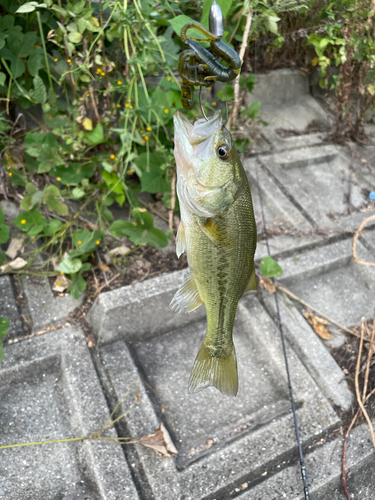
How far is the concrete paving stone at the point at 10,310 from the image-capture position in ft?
7.22

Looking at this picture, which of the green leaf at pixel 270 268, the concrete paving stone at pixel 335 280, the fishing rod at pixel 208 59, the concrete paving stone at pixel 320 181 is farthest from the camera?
the concrete paving stone at pixel 320 181

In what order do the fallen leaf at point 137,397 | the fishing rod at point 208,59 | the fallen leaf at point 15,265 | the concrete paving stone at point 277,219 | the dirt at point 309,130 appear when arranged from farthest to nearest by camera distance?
1. the dirt at point 309,130
2. the concrete paving stone at point 277,219
3. the fallen leaf at point 15,265
4. the fallen leaf at point 137,397
5. the fishing rod at point 208,59

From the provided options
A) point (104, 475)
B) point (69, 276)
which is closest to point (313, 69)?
point (69, 276)

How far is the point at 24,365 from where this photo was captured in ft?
6.66

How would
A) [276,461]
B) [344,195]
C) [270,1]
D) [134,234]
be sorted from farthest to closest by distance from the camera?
1. [344,195]
2. [270,1]
3. [134,234]
4. [276,461]

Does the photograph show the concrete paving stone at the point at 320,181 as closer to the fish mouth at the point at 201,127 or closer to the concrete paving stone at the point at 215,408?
the concrete paving stone at the point at 215,408

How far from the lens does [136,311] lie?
2.26 m

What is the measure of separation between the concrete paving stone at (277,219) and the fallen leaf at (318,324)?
49 centimetres

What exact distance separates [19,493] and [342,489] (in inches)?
62.0

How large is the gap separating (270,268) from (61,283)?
1.35 m

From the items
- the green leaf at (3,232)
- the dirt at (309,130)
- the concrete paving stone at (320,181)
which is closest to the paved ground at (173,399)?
the green leaf at (3,232)

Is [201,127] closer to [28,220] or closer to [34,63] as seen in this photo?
[28,220]

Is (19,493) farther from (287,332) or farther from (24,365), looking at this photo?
(287,332)

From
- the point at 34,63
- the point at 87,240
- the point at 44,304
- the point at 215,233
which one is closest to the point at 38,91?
the point at 34,63
